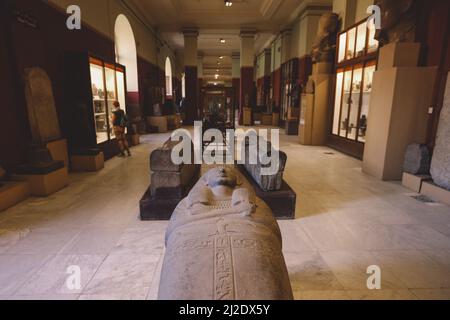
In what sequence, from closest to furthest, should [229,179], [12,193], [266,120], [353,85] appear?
[229,179]
[12,193]
[353,85]
[266,120]

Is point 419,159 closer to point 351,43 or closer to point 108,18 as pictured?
point 351,43

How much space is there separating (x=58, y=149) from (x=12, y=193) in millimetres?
1574

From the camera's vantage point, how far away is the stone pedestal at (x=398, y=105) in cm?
487

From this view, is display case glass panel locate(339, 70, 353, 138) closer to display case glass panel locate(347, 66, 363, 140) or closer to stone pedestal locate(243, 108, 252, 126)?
display case glass panel locate(347, 66, 363, 140)

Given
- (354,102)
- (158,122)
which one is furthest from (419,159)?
(158,122)

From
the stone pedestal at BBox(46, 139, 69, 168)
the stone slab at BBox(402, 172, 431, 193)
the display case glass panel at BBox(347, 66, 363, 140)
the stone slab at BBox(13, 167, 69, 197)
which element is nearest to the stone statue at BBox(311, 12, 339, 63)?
the display case glass panel at BBox(347, 66, 363, 140)

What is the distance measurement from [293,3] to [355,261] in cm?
1174

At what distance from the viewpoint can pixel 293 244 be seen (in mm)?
2908

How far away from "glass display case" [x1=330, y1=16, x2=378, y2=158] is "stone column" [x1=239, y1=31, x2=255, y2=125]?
771cm

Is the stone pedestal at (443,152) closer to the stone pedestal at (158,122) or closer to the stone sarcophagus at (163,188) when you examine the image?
the stone sarcophagus at (163,188)

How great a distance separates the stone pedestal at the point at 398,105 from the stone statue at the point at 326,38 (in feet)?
12.4

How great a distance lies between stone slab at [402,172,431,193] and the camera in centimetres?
454

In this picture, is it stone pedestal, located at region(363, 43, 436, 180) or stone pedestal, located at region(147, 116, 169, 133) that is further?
stone pedestal, located at region(147, 116, 169, 133)

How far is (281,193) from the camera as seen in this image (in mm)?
3615
